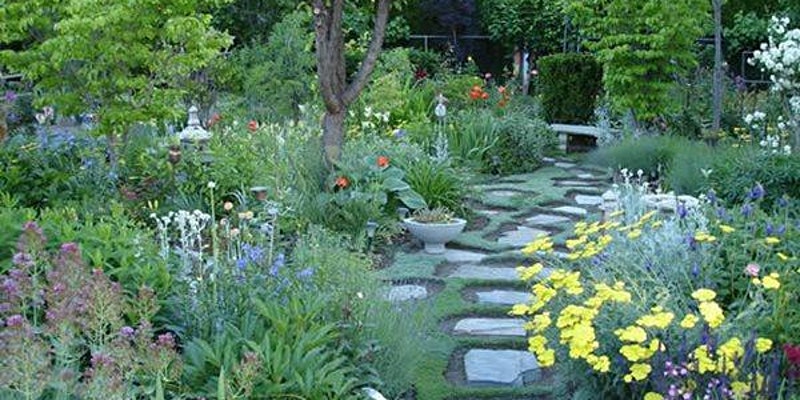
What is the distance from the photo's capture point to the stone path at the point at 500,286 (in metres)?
4.33

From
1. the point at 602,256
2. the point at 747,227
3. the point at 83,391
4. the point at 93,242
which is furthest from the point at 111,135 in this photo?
the point at 83,391

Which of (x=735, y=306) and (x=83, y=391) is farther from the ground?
(x=83, y=391)

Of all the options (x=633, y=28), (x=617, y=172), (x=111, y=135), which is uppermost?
(x=633, y=28)

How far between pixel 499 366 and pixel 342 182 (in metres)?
2.43

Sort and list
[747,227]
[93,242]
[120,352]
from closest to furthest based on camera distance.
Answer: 1. [120,352]
2. [93,242]
3. [747,227]

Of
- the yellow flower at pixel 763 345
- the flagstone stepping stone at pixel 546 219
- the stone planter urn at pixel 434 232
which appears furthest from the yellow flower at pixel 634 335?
the flagstone stepping stone at pixel 546 219

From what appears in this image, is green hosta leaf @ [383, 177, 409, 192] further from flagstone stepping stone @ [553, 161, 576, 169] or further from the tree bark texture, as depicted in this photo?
flagstone stepping stone @ [553, 161, 576, 169]

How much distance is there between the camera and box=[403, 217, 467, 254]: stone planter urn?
6332 millimetres

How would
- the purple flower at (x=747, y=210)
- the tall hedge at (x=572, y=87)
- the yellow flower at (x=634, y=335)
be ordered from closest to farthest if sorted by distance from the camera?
the yellow flower at (x=634, y=335)
the purple flower at (x=747, y=210)
the tall hedge at (x=572, y=87)

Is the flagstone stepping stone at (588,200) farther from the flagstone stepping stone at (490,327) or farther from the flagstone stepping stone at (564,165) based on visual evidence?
the flagstone stepping stone at (490,327)

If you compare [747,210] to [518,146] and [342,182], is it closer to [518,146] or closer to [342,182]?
[342,182]

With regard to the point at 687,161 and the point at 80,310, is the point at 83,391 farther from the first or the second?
the point at 687,161

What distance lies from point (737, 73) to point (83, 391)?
15401 mm

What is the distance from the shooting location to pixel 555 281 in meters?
3.73
